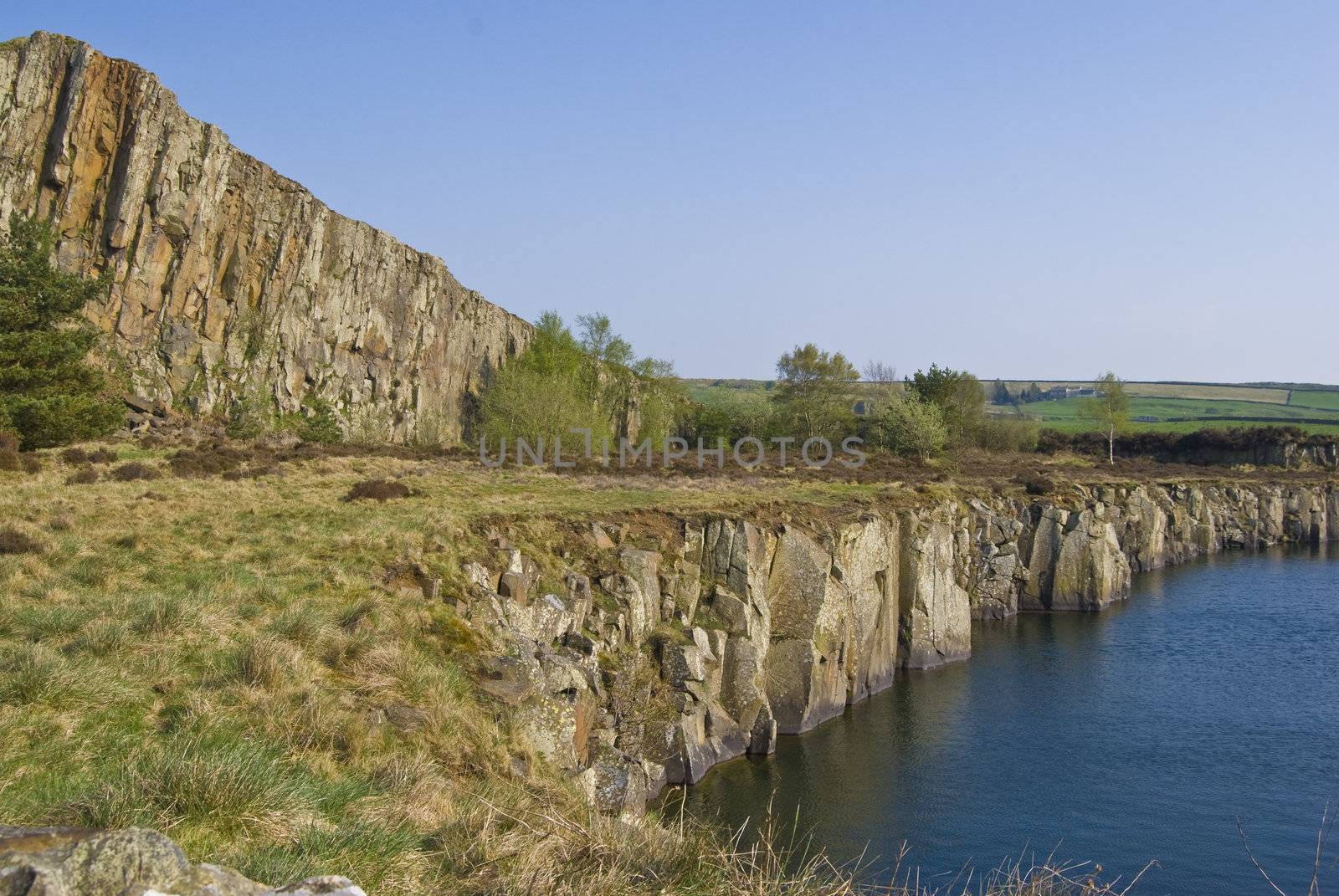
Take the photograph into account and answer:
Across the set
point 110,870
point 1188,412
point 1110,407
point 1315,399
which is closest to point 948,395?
point 1110,407

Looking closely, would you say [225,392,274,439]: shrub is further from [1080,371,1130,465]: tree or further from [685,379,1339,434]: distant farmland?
[1080,371,1130,465]: tree

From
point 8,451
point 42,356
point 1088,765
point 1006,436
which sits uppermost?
point 1006,436

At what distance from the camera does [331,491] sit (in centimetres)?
2777

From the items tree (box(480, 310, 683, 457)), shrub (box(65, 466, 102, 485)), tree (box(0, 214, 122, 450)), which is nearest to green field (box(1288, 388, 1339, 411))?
tree (box(480, 310, 683, 457))

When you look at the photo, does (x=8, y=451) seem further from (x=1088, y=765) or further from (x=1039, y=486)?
(x=1039, y=486)

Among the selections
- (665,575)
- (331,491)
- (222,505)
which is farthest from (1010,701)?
(222,505)

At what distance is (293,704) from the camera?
11078 mm

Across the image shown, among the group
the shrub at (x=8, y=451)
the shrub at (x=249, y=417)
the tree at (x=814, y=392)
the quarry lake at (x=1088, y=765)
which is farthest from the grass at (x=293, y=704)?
the tree at (x=814, y=392)

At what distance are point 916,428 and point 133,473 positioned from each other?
183ft

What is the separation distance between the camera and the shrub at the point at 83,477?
2588cm

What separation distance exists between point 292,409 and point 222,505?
146 feet

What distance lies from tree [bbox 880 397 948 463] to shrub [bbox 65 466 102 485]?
54.5 m

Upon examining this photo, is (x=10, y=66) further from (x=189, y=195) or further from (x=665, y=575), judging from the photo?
(x=665, y=575)

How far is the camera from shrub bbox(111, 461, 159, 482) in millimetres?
27984
